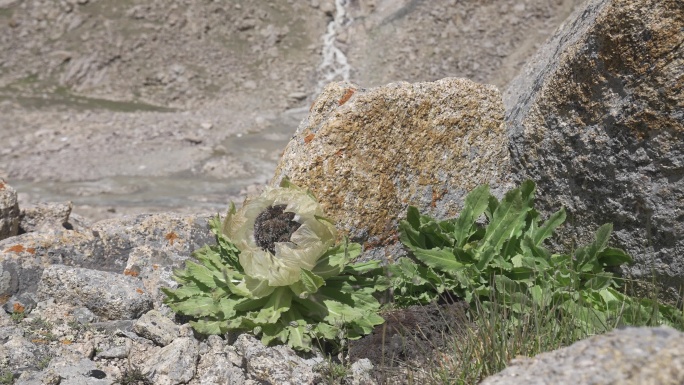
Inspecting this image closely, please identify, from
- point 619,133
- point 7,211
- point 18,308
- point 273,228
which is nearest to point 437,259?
point 273,228

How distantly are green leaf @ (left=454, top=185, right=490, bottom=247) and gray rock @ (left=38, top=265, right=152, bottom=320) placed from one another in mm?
2080

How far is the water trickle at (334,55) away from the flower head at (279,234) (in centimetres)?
1743

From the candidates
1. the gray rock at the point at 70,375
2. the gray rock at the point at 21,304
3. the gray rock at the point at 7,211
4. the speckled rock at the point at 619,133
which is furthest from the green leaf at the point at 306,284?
the gray rock at the point at 7,211

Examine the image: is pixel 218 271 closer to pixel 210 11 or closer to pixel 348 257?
pixel 348 257

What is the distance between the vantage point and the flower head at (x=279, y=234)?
3953 millimetres

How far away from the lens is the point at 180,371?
395 cm

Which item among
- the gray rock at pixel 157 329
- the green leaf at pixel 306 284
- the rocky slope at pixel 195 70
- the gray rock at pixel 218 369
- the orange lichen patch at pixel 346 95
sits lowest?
the rocky slope at pixel 195 70

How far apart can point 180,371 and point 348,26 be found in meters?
21.5

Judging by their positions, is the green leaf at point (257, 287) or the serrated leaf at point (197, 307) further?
the serrated leaf at point (197, 307)

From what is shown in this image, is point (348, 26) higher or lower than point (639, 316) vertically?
lower

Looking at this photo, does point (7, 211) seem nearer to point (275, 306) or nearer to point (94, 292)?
point (94, 292)

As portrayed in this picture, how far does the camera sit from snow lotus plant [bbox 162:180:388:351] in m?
3.99

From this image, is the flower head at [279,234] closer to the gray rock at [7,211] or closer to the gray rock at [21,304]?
the gray rock at [21,304]

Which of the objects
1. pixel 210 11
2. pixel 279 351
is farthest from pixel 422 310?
pixel 210 11
